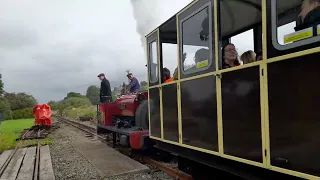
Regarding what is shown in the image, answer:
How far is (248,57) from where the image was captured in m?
3.18

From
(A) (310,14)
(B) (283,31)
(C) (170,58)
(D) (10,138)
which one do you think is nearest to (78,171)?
(C) (170,58)

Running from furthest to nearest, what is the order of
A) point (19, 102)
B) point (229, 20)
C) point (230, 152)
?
point (19, 102)
point (229, 20)
point (230, 152)

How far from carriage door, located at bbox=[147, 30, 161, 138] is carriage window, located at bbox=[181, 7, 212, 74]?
1.07 metres

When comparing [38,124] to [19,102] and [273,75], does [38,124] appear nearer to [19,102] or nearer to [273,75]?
[273,75]

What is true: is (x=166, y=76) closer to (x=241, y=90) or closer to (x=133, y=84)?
(x=241, y=90)

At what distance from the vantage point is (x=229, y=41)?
3.89 m

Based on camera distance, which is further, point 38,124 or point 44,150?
point 38,124

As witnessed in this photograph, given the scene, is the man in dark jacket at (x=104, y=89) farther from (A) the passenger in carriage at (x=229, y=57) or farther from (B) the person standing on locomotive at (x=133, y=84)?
(A) the passenger in carriage at (x=229, y=57)

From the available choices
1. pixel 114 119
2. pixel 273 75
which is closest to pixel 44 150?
pixel 114 119

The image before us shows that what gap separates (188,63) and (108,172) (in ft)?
11.1

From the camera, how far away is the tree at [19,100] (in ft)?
168

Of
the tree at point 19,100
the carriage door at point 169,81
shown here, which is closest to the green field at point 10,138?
the carriage door at point 169,81

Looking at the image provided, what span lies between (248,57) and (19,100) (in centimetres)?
5709

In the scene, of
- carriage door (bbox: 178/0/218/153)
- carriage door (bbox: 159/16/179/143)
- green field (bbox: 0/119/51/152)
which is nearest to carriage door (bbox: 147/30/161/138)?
carriage door (bbox: 159/16/179/143)
